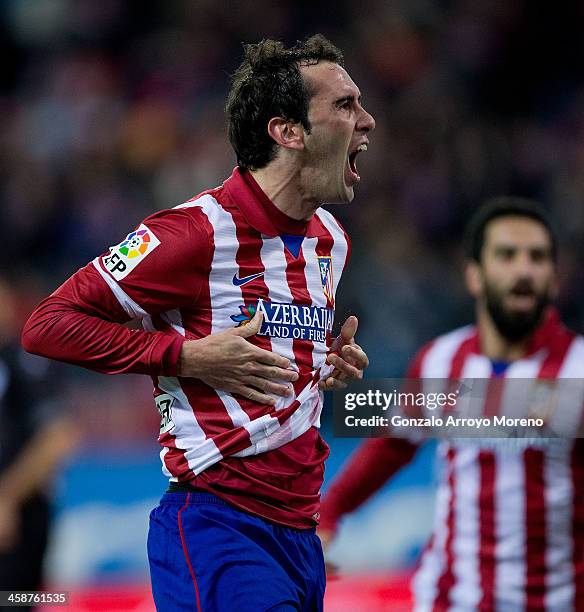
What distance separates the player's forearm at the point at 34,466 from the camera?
4184 millimetres

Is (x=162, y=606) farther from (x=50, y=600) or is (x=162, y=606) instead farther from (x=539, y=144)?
(x=539, y=144)

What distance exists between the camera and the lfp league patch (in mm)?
2299

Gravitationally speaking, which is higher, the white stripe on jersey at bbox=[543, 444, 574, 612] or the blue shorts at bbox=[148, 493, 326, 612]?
the white stripe on jersey at bbox=[543, 444, 574, 612]

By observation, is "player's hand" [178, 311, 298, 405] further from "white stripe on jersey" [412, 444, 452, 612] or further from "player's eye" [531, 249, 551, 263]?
"player's eye" [531, 249, 551, 263]

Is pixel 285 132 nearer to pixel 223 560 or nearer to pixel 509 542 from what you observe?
pixel 223 560

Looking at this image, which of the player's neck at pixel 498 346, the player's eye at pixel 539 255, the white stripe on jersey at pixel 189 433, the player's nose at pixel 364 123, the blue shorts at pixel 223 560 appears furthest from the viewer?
the player's eye at pixel 539 255

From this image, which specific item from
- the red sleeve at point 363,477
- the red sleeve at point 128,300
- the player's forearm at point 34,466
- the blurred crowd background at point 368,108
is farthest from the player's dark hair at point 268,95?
the blurred crowd background at point 368,108

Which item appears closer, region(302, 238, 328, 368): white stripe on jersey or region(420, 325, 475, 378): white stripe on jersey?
region(302, 238, 328, 368): white stripe on jersey

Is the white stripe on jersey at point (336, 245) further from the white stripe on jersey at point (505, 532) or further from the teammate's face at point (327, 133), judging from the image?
the white stripe on jersey at point (505, 532)

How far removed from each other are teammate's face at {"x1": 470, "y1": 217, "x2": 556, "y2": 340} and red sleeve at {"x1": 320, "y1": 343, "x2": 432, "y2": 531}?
0.57 m

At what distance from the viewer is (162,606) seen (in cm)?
→ 230

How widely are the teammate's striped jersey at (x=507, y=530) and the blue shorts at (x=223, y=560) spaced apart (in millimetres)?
849

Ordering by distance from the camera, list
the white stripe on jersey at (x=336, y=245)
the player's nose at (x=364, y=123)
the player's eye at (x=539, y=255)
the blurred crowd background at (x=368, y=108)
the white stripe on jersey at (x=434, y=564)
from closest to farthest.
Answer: the player's nose at (x=364, y=123), the white stripe on jersey at (x=336, y=245), the white stripe on jersey at (x=434, y=564), the player's eye at (x=539, y=255), the blurred crowd background at (x=368, y=108)

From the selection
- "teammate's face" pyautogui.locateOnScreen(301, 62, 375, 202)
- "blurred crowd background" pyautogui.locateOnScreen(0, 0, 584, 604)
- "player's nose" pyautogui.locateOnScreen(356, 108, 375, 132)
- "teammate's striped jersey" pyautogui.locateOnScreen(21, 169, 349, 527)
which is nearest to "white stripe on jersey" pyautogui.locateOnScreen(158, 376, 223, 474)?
"teammate's striped jersey" pyautogui.locateOnScreen(21, 169, 349, 527)
